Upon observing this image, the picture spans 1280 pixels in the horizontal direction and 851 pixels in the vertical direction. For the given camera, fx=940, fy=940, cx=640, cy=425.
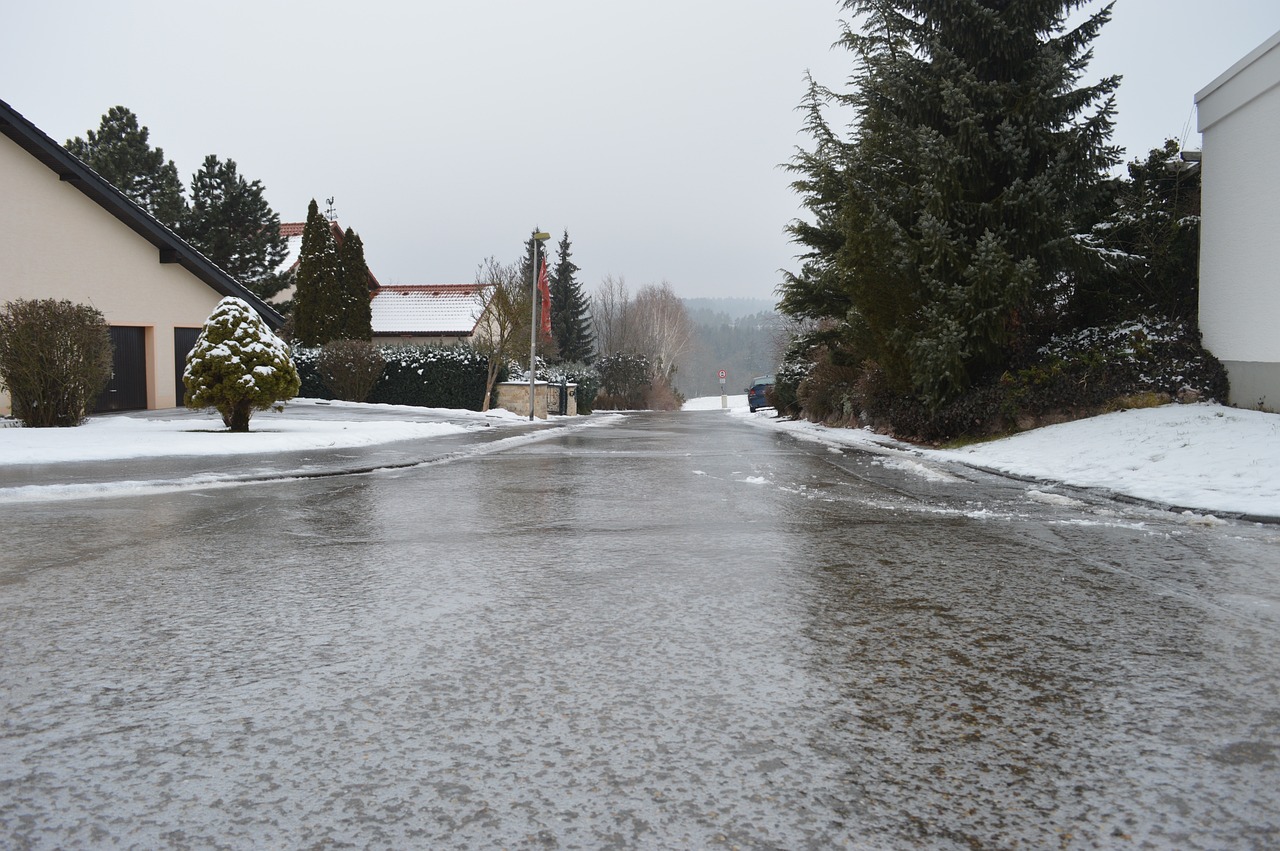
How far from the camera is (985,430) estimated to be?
18578 millimetres

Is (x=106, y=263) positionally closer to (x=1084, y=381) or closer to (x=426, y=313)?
(x=1084, y=381)

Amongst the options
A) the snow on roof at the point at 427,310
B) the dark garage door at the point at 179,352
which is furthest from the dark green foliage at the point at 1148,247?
the snow on roof at the point at 427,310

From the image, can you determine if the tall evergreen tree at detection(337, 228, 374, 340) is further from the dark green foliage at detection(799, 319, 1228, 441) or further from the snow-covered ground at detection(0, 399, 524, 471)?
the dark green foliage at detection(799, 319, 1228, 441)

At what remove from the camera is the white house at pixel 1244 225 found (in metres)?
14.9

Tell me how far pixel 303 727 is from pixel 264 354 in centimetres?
1784

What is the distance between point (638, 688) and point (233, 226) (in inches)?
1969

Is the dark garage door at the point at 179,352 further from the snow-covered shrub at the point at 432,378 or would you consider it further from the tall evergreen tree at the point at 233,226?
the tall evergreen tree at the point at 233,226

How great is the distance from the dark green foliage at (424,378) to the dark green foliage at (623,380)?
28.3 meters

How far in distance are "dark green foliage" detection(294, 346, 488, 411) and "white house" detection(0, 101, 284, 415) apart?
290 inches

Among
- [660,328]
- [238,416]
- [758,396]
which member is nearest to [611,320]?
[660,328]

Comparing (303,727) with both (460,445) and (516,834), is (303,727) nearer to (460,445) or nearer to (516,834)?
(516,834)

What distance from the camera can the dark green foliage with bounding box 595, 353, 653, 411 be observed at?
217ft

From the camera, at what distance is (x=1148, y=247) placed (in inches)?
733

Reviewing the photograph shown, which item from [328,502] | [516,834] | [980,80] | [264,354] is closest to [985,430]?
[980,80]
